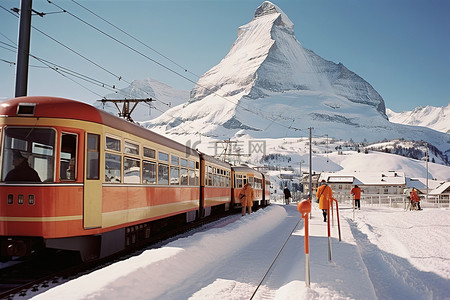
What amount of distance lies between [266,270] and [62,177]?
14.2 ft

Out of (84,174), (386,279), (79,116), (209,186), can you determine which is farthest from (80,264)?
(209,186)

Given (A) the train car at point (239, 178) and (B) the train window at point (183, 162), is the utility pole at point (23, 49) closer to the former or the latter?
(B) the train window at point (183, 162)

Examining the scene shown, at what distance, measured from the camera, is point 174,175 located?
13.4m

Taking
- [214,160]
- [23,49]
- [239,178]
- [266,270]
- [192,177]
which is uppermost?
[23,49]

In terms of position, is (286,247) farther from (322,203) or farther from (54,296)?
(54,296)

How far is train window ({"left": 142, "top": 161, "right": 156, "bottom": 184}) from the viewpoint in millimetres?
10667

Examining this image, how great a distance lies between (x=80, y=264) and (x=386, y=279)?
655 centimetres

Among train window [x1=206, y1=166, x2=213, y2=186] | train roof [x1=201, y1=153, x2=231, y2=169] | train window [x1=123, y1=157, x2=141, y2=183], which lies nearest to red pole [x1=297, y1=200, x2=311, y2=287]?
train window [x1=123, y1=157, x2=141, y2=183]

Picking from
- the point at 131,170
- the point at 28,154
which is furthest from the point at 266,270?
the point at 28,154

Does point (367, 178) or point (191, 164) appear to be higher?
point (367, 178)

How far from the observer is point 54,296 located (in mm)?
5516

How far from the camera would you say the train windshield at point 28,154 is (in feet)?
25.7

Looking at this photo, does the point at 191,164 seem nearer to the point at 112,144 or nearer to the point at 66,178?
the point at 112,144

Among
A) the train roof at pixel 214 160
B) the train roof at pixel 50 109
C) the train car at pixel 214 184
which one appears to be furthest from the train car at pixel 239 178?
the train roof at pixel 50 109
